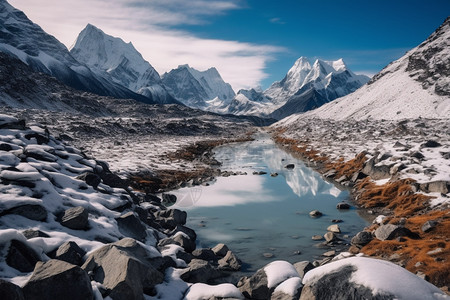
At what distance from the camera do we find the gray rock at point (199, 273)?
1012 cm

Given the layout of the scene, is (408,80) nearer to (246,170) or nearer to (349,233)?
(246,170)

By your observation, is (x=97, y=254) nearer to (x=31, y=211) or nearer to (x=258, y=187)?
(x=31, y=211)

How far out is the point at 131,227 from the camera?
40.5 ft

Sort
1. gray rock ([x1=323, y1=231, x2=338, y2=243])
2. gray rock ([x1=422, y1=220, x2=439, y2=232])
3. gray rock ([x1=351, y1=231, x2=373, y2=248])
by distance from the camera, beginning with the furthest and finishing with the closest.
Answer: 1. gray rock ([x1=323, y1=231, x2=338, y2=243])
2. gray rock ([x1=351, y1=231, x2=373, y2=248])
3. gray rock ([x1=422, y1=220, x2=439, y2=232])

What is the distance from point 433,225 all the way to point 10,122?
73.8ft

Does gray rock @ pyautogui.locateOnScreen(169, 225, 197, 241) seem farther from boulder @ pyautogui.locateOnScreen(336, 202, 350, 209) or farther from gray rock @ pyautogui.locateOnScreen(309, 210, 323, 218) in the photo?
boulder @ pyautogui.locateOnScreen(336, 202, 350, 209)

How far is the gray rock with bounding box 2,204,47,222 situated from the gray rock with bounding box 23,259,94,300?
3.93 meters

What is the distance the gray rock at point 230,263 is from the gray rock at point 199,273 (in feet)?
5.32

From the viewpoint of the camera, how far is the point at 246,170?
37906mm

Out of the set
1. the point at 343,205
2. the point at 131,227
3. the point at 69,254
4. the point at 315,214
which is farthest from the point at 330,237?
the point at 69,254

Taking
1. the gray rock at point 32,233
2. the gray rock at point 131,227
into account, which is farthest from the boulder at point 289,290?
the gray rock at point 32,233

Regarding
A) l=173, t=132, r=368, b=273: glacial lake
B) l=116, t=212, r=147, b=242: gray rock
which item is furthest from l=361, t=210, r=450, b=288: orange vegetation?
l=116, t=212, r=147, b=242: gray rock

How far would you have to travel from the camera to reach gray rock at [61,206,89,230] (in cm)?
1033

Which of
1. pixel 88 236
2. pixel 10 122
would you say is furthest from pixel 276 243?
pixel 10 122
